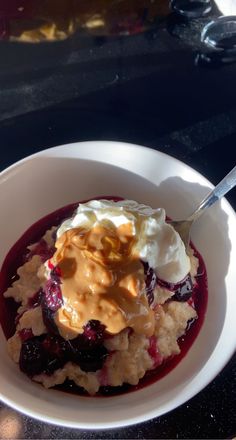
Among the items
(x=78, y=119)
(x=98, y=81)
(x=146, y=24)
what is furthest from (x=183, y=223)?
(x=146, y=24)

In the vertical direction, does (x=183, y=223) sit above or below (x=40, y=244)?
above

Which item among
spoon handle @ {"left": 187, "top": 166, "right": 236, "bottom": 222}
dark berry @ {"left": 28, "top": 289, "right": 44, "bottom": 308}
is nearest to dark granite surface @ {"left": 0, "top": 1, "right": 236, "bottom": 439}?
spoon handle @ {"left": 187, "top": 166, "right": 236, "bottom": 222}

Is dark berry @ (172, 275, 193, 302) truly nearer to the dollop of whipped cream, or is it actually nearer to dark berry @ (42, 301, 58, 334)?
the dollop of whipped cream

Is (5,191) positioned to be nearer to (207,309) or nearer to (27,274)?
(27,274)

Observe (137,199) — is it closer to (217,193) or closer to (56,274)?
(217,193)

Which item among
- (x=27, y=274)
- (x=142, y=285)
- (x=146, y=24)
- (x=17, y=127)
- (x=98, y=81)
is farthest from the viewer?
(x=146, y=24)

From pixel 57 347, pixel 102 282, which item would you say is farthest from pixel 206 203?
pixel 57 347
